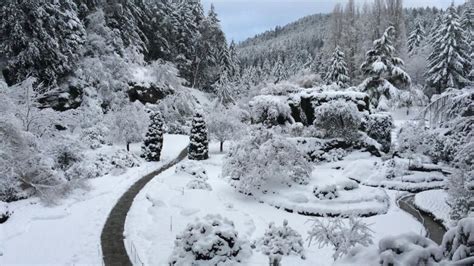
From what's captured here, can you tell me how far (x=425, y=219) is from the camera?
1738 cm

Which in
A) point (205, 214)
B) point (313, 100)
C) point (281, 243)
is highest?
point (313, 100)

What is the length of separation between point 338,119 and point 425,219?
1036 centimetres

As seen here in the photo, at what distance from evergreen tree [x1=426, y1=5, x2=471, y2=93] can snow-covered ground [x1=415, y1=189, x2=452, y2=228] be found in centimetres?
2299

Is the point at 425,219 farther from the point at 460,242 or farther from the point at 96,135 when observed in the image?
the point at 96,135

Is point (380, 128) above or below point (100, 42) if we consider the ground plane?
below

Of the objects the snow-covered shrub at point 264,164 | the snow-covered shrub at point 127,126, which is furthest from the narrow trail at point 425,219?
the snow-covered shrub at point 127,126

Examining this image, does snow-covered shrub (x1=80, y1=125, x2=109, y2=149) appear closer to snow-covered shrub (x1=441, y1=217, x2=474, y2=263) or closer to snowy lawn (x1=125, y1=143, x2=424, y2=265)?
snowy lawn (x1=125, y1=143, x2=424, y2=265)

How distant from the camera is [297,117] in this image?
95.5 feet

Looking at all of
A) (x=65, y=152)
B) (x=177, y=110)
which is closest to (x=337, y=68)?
(x=177, y=110)

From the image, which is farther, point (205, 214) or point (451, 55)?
point (451, 55)

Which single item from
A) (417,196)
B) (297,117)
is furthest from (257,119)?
(417,196)

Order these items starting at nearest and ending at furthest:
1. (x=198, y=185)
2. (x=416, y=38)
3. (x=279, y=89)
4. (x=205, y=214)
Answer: (x=205, y=214), (x=198, y=185), (x=279, y=89), (x=416, y=38)

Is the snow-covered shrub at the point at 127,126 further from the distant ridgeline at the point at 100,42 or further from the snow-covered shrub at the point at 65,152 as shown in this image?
the snow-covered shrub at the point at 65,152

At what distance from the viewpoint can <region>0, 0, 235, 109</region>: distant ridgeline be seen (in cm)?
2533
